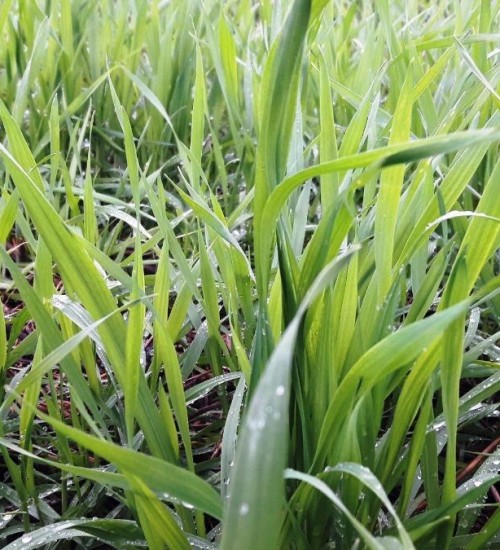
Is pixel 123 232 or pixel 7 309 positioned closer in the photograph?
pixel 7 309

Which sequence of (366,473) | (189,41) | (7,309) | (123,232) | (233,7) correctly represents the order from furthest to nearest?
(233,7)
(189,41)
(123,232)
(7,309)
(366,473)

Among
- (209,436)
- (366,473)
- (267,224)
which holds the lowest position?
(209,436)

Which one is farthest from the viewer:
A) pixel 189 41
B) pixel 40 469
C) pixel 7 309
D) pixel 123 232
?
pixel 189 41

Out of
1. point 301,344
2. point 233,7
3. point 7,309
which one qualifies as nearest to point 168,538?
point 301,344

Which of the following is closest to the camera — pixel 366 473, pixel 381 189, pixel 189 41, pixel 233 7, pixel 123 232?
pixel 366 473

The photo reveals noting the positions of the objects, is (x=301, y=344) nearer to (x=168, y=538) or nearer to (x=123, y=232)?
(x=168, y=538)

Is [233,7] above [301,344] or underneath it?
above

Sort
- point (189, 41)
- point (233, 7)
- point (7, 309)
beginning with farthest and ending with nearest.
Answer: point (233, 7)
point (189, 41)
point (7, 309)

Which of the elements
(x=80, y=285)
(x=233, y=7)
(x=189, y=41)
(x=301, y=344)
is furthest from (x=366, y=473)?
(x=233, y=7)

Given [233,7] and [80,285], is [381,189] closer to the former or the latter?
[80,285]
